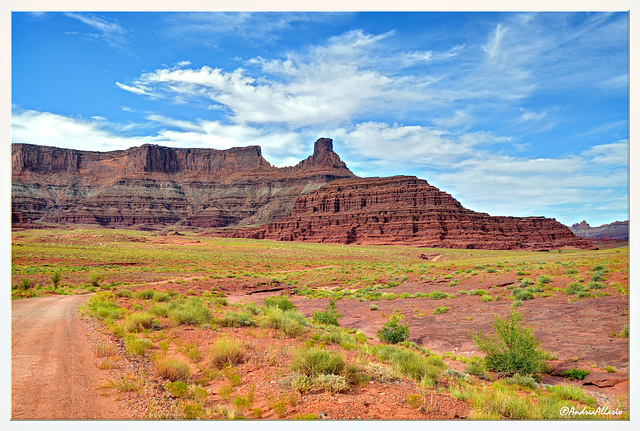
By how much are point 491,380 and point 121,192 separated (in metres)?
203

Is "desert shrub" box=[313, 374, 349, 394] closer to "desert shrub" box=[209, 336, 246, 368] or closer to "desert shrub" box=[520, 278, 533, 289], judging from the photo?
"desert shrub" box=[209, 336, 246, 368]

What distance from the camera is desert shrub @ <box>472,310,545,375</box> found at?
7818 mm

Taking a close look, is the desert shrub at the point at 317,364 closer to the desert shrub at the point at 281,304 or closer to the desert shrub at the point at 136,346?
the desert shrub at the point at 136,346

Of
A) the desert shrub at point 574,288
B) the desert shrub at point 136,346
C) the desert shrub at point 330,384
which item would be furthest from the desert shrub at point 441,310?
the desert shrub at point 136,346

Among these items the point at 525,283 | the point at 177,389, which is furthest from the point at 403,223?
the point at 177,389

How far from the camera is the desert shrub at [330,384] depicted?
221 inches

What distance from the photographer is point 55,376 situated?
19.9 ft

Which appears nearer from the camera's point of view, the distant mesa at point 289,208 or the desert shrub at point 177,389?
the desert shrub at point 177,389

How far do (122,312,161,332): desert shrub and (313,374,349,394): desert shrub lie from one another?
22.9 ft

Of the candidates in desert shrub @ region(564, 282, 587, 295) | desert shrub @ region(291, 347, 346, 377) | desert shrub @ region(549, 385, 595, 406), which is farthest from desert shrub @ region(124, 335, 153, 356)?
desert shrub @ region(564, 282, 587, 295)

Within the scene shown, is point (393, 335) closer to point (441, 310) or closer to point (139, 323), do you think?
point (441, 310)

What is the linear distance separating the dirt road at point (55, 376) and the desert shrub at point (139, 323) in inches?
44.4
